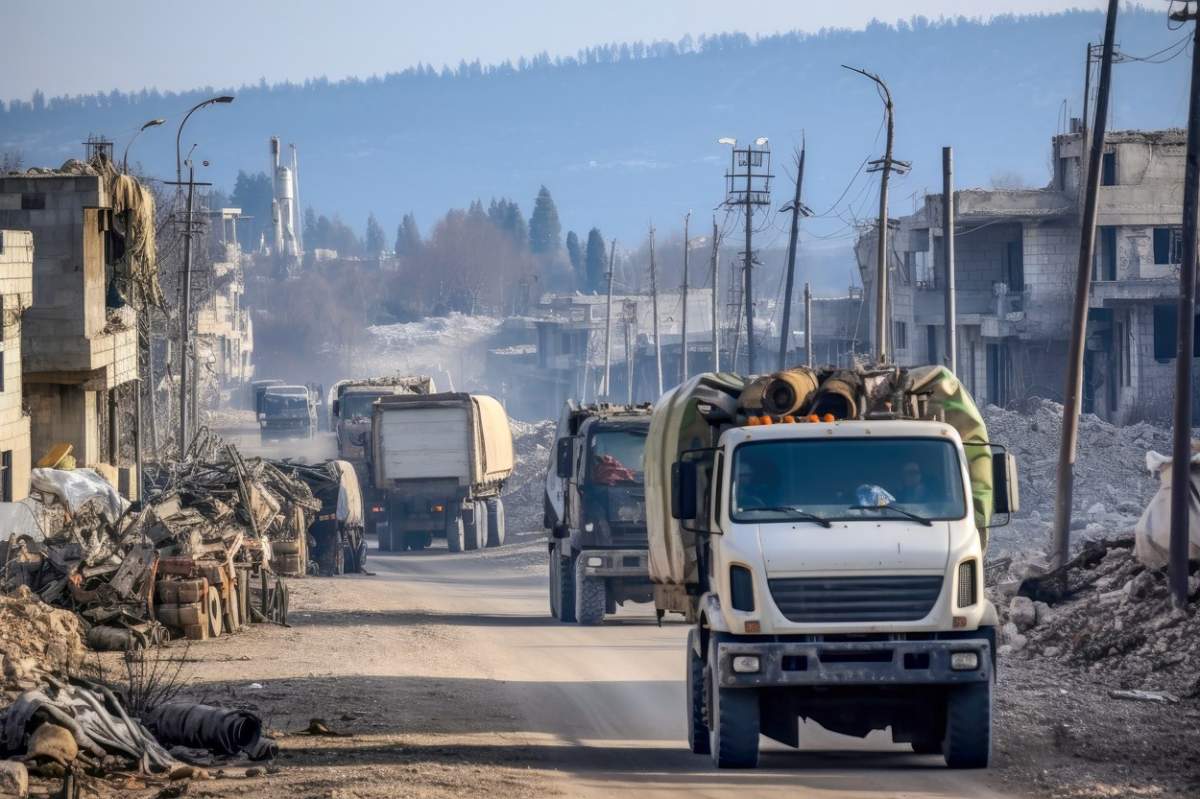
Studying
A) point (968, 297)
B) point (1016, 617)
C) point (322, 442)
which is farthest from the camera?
point (322, 442)

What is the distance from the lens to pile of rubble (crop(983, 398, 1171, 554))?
36250 mm

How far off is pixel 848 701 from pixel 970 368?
5282 cm

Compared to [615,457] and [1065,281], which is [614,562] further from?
[1065,281]

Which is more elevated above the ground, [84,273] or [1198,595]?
[84,273]

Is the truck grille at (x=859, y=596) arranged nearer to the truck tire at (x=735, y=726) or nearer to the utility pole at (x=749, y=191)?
the truck tire at (x=735, y=726)

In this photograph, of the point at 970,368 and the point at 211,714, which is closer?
the point at 211,714

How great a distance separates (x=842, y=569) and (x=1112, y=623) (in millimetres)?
8124

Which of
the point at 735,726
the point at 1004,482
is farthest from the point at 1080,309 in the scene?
the point at 735,726

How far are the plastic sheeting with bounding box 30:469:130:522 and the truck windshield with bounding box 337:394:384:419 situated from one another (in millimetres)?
14761

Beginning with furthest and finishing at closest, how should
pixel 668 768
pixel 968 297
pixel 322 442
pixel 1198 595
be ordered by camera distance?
pixel 322 442 < pixel 968 297 < pixel 1198 595 < pixel 668 768

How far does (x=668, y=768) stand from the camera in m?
12.9

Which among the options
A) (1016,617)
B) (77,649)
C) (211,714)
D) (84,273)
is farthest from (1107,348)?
(211,714)

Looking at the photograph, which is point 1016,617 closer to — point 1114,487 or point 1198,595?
point 1198,595

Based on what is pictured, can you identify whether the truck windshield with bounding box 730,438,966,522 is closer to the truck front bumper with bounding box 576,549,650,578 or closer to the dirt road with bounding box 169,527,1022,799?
the dirt road with bounding box 169,527,1022,799
